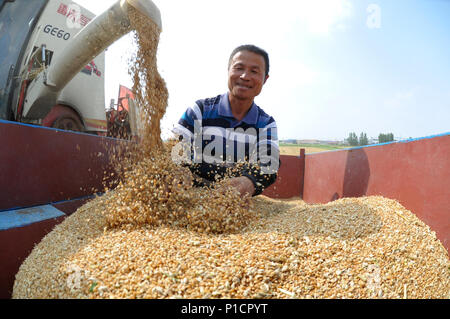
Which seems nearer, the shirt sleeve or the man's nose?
the shirt sleeve

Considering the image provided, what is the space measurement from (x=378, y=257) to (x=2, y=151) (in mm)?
2550

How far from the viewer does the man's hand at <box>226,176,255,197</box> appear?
2.24 m

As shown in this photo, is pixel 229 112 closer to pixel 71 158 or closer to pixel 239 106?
pixel 239 106

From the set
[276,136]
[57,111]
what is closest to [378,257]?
[276,136]

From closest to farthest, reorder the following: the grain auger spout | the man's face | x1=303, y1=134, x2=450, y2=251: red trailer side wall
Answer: x1=303, y1=134, x2=450, y2=251: red trailer side wall → the grain auger spout → the man's face

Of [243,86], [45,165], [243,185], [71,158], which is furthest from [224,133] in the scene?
[45,165]

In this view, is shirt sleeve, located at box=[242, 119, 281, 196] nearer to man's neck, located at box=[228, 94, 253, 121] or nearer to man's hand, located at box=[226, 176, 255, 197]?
man's hand, located at box=[226, 176, 255, 197]

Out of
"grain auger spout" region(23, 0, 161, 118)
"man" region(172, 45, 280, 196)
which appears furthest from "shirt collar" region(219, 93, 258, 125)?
"grain auger spout" region(23, 0, 161, 118)

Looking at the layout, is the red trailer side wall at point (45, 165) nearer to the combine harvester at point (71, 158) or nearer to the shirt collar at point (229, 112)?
the combine harvester at point (71, 158)

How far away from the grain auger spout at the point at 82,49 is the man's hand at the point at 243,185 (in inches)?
60.5

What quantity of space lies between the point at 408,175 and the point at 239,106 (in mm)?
1675

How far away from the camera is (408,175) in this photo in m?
1.94

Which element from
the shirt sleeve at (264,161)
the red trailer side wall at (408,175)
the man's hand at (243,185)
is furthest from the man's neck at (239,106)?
the red trailer side wall at (408,175)
